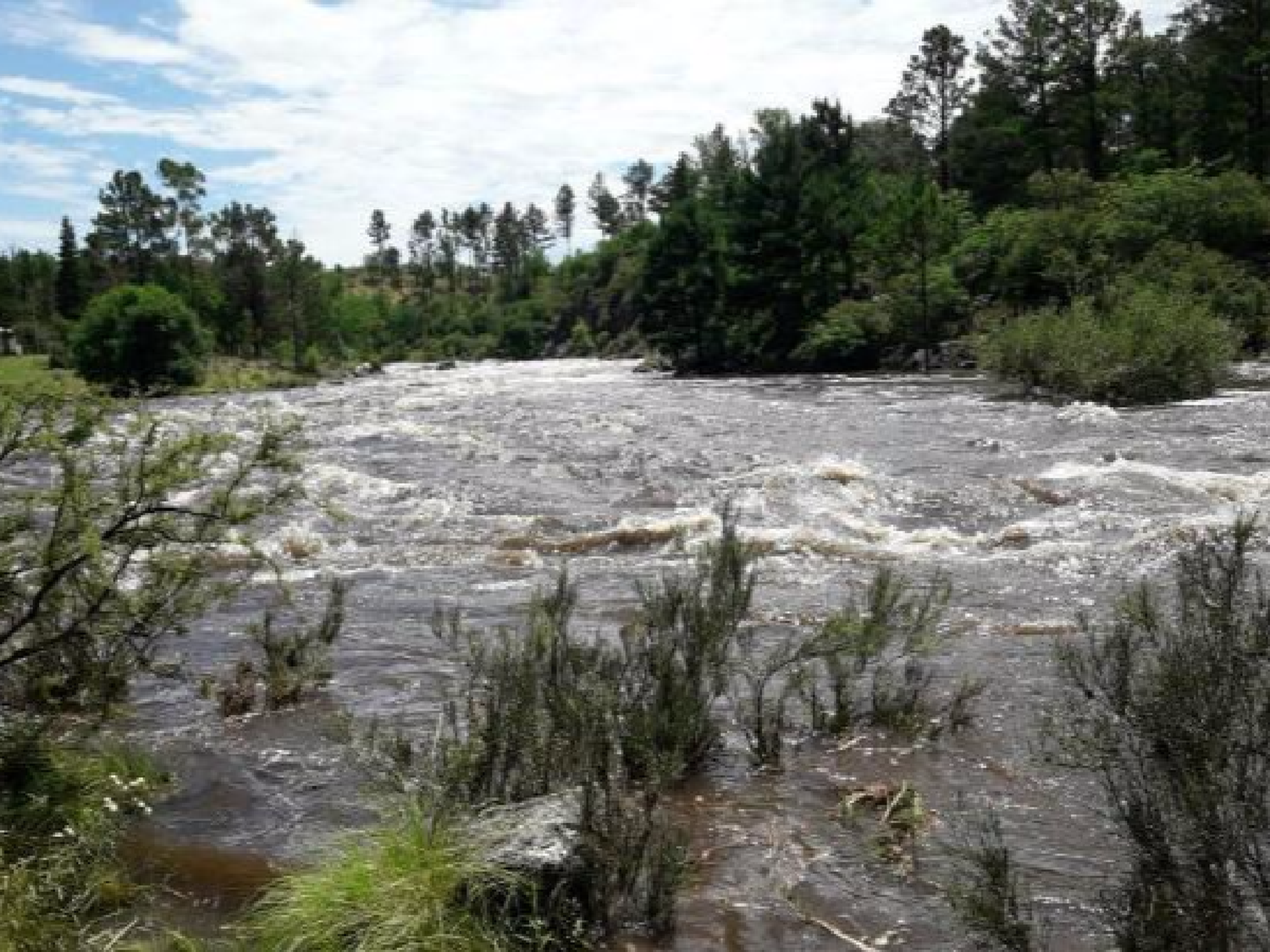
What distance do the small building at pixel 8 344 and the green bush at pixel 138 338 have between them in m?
14.6

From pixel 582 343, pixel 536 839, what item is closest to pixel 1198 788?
pixel 536 839

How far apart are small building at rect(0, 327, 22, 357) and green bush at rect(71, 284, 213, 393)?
14.6m

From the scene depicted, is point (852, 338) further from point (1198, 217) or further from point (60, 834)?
point (60, 834)

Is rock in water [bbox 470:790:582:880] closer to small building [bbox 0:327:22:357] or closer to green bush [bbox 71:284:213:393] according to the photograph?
green bush [bbox 71:284:213:393]

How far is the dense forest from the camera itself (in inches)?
1410

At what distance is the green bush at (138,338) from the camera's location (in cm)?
5450

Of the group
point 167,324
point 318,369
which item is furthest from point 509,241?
point 167,324

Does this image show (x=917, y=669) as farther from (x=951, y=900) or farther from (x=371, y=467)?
(x=371, y=467)

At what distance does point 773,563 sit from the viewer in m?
11.1

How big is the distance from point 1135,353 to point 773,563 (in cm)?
1798

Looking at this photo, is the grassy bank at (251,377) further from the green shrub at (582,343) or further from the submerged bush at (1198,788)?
the submerged bush at (1198,788)

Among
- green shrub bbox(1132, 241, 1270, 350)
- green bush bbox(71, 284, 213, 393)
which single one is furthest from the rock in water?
green bush bbox(71, 284, 213, 393)

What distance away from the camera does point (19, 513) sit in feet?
18.3

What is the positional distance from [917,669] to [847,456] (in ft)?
37.8
